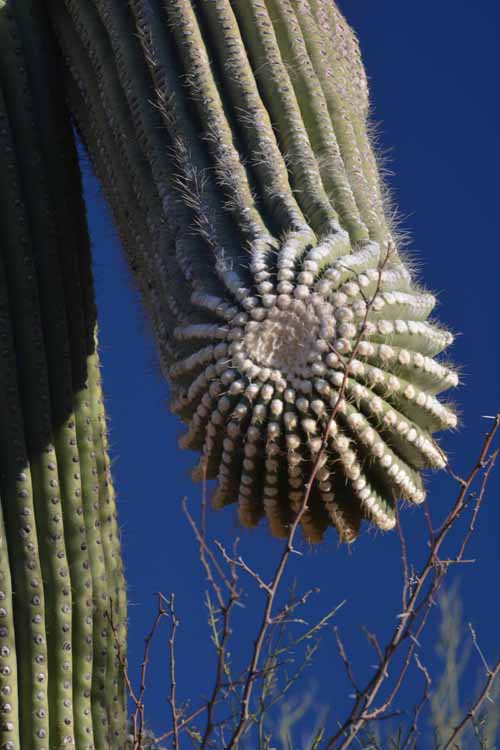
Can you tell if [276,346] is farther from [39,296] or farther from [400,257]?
[39,296]

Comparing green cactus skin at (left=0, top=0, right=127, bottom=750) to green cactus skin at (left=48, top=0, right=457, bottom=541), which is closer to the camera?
green cactus skin at (left=48, top=0, right=457, bottom=541)

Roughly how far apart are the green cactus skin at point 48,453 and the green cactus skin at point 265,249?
0.17 metres

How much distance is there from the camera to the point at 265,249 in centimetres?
305

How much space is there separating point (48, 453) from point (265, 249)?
935 mm

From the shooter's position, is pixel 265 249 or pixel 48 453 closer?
pixel 265 249

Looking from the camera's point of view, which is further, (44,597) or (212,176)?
(44,597)

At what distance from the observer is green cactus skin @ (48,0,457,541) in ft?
9.54

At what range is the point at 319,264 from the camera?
9.75ft

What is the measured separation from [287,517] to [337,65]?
1.27m

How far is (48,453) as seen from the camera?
3619mm

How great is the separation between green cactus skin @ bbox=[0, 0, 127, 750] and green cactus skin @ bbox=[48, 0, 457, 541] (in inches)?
6.8

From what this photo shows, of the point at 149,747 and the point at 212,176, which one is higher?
the point at 212,176

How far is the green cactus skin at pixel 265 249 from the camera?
9.54 ft

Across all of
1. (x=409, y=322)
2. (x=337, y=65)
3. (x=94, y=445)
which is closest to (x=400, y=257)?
(x=409, y=322)
